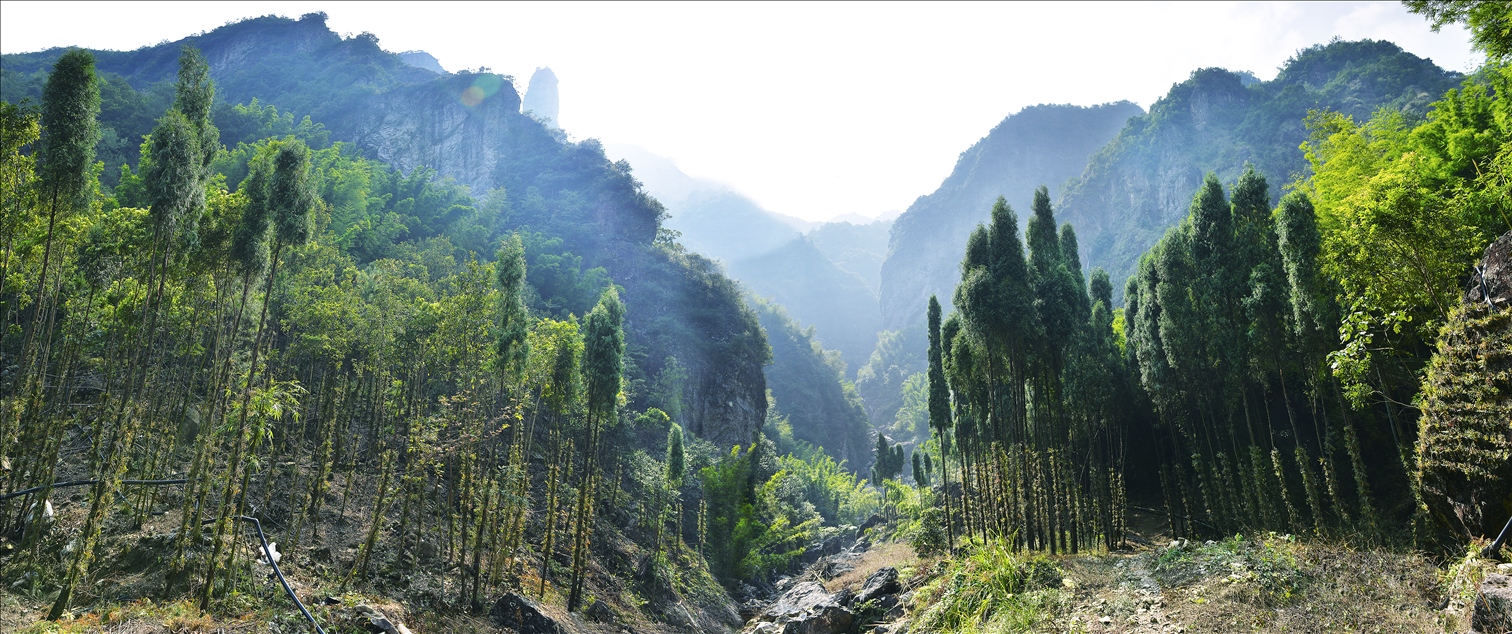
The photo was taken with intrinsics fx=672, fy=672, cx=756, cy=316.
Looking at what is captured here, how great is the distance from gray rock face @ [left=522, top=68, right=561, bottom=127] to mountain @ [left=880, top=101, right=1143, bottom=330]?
10357 cm

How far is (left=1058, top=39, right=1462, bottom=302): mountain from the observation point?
76.9 metres

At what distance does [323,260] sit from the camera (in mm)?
22625

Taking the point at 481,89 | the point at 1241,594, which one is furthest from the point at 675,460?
the point at 481,89

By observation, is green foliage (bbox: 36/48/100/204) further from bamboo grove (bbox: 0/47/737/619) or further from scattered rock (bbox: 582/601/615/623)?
scattered rock (bbox: 582/601/615/623)

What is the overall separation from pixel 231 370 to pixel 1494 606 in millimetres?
18819

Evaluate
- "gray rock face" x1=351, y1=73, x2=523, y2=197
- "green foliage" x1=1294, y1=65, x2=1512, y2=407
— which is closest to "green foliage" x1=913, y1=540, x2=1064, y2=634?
"green foliage" x1=1294, y1=65, x2=1512, y2=407

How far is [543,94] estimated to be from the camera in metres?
186

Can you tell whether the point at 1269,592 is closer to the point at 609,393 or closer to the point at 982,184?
the point at 609,393

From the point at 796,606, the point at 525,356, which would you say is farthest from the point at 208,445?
the point at 796,606

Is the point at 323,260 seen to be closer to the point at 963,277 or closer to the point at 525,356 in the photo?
the point at 525,356

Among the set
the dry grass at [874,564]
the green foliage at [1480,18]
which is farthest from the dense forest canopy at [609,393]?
the dry grass at [874,564]

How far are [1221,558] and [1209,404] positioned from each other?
11.2m

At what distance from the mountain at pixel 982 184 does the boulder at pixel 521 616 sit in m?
161

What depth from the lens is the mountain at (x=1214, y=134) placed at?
252 ft
